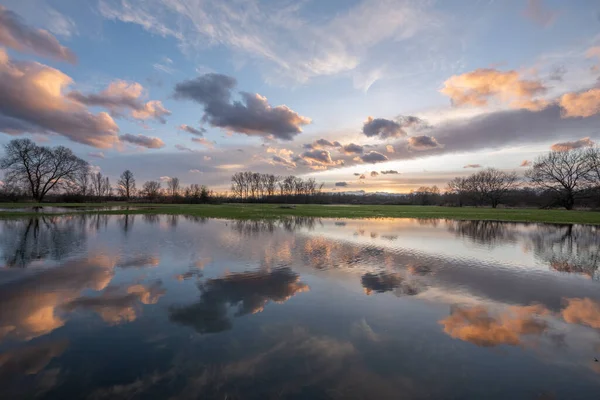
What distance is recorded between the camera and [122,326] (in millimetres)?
5887

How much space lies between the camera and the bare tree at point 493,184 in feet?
321

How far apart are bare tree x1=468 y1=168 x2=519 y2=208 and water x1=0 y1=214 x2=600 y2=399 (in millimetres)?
102632

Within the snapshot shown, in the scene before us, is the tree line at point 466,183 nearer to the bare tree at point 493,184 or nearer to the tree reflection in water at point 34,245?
the bare tree at point 493,184

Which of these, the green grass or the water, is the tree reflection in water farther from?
the green grass

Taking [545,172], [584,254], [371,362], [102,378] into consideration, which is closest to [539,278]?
[584,254]

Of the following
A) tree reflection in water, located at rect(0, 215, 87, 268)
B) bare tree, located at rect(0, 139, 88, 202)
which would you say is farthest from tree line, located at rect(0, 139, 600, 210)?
tree reflection in water, located at rect(0, 215, 87, 268)

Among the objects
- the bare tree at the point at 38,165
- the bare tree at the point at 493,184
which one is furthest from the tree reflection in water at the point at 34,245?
the bare tree at the point at 493,184

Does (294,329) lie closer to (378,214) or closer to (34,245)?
(34,245)

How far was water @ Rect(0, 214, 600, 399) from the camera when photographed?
13.8 ft

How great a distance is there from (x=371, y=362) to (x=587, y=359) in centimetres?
386

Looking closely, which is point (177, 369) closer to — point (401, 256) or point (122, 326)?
point (122, 326)

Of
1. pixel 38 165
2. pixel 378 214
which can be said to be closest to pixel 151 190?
pixel 38 165

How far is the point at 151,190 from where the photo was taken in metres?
133

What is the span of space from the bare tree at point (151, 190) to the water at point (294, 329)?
5026 inches
